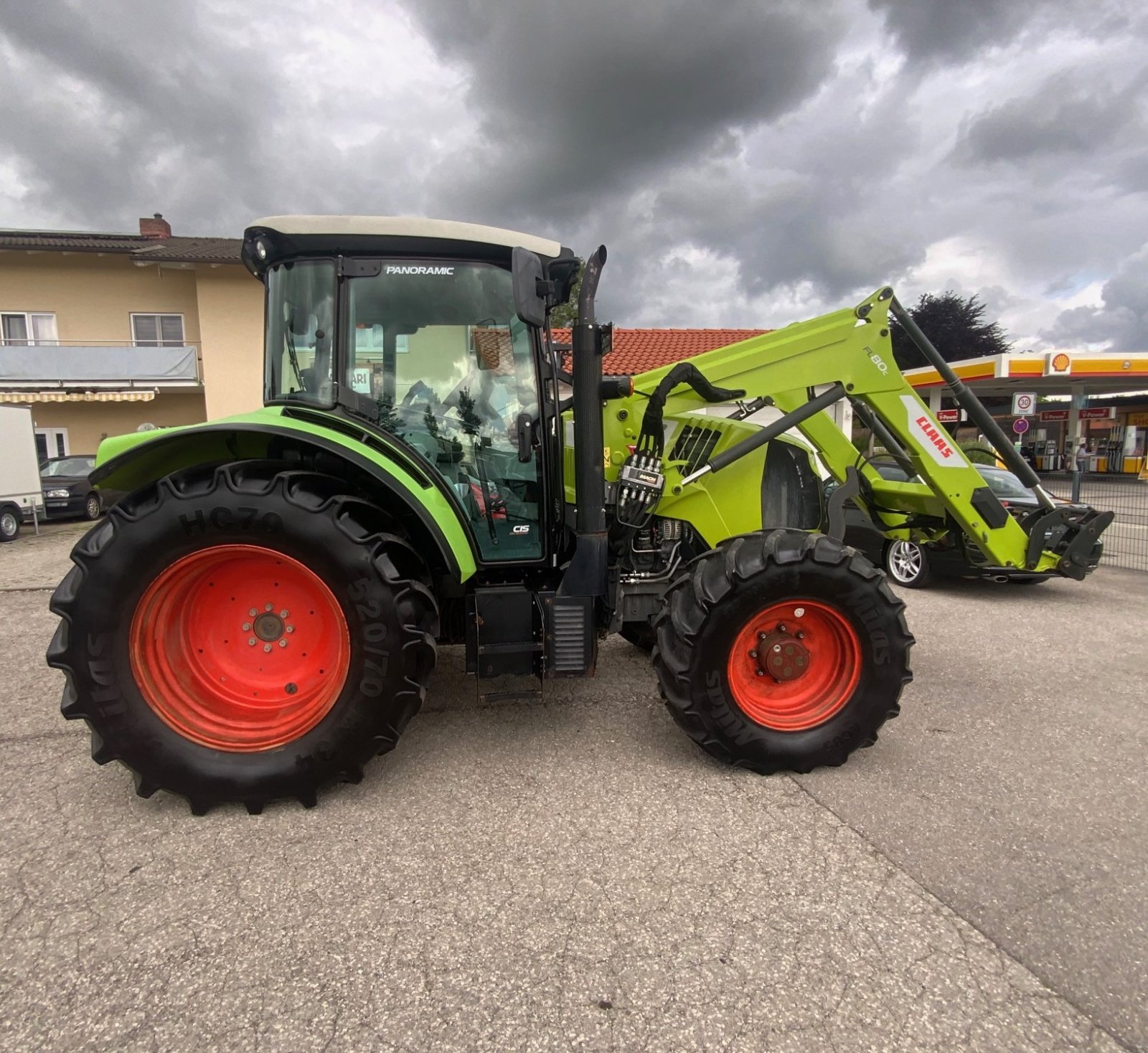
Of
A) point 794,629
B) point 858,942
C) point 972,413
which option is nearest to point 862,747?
point 794,629

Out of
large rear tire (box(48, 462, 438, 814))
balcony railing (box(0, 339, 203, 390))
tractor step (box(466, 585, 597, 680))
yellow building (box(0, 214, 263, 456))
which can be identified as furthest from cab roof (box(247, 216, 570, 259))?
balcony railing (box(0, 339, 203, 390))

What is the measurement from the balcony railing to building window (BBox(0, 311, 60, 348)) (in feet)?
1.40

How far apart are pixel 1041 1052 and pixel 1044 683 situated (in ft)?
10.3

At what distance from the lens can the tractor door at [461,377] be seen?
2.97m

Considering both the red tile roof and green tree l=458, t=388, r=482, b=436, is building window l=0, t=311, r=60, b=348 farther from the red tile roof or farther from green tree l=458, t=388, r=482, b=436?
green tree l=458, t=388, r=482, b=436

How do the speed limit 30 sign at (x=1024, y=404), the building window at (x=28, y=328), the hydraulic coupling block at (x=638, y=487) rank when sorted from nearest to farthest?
1. the hydraulic coupling block at (x=638, y=487)
2. the speed limit 30 sign at (x=1024, y=404)
3. the building window at (x=28, y=328)

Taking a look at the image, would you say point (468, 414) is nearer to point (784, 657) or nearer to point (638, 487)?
point (638, 487)

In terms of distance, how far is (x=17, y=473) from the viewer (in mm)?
12492

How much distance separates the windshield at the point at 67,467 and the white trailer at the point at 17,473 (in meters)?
1.77

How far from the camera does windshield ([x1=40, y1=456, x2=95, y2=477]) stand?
14784 millimetres

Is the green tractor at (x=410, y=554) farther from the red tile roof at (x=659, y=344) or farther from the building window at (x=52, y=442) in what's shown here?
the building window at (x=52, y=442)

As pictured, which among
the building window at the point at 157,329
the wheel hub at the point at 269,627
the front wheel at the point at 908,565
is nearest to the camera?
the wheel hub at the point at 269,627

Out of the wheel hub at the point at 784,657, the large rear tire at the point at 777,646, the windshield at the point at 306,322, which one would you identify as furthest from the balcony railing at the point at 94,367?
the wheel hub at the point at 784,657

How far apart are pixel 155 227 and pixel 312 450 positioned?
74.6 feet
